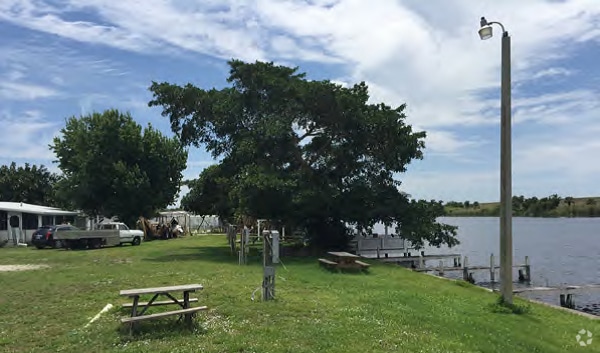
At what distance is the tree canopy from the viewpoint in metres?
72.7

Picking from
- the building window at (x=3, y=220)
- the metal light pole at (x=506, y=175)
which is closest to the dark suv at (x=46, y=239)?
the building window at (x=3, y=220)

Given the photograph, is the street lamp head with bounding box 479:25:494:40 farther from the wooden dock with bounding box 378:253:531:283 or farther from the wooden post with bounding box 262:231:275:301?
the wooden dock with bounding box 378:253:531:283

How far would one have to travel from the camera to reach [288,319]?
10461 mm

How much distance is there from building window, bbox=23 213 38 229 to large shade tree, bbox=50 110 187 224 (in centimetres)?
418

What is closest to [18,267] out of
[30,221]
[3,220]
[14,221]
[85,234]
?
[85,234]

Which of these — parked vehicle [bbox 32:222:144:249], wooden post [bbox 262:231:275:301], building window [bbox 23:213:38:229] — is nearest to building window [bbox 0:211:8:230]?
building window [bbox 23:213:38:229]

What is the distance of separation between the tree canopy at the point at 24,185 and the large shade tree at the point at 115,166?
24990 millimetres

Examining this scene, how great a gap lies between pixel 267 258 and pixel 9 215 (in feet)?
116

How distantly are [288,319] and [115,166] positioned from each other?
3896 cm

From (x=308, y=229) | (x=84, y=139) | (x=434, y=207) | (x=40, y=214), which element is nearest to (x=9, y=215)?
(x=40, y=214)

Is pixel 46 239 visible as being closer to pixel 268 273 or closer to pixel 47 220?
pixel 47 220

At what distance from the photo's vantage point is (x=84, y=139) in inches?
1906

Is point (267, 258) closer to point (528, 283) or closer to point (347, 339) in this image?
point (347, 339)

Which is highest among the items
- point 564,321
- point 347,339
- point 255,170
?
point 255,170
